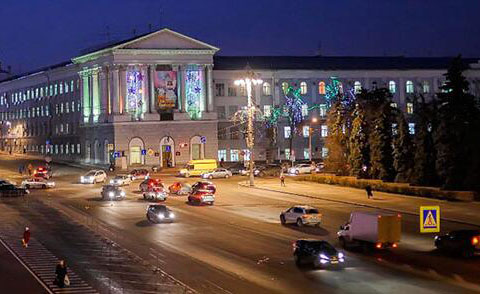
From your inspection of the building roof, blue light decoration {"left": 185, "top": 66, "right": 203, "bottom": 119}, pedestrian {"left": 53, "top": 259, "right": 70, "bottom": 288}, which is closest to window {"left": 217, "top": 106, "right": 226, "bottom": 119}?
the building roof

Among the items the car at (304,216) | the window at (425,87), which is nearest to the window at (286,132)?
the window at (425,87)

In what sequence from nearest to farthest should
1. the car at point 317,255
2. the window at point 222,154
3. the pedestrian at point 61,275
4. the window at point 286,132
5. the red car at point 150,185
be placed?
the pedestrian at point 61,275 < the car at point 317,255 < the red car at point 150,185 < the window at point 222,154 < the window at point 286,132

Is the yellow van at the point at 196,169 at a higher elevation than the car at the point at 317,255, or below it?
higher

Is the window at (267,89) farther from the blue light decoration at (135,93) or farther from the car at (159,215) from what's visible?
the car at (159,215)

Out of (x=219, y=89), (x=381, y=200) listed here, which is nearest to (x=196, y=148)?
(x=219, y=89)

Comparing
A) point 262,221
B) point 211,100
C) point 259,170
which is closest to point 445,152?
point 262,221

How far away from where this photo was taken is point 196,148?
119188mm

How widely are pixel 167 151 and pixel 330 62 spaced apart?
37.6 m

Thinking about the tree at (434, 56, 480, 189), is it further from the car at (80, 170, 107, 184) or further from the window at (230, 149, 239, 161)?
the window at (230, 149, 239, 161)

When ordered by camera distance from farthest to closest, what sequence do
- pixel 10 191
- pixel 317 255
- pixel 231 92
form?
pixel 231 92 < pixel 10 191 < pixel 317 255

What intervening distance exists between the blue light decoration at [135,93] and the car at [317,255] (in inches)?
3290

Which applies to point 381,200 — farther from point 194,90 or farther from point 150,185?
point 194,90

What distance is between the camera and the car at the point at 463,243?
3719 cm

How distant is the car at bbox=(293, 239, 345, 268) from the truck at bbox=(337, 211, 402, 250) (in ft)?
14.1
